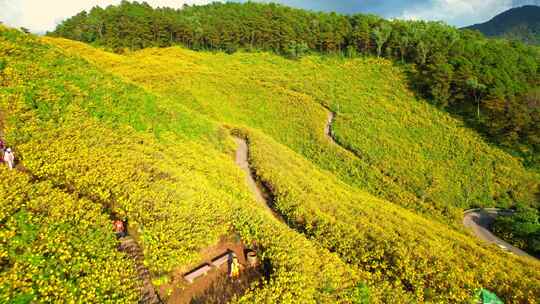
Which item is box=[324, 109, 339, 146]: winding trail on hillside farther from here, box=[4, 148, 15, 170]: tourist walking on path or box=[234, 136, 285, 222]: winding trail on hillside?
box=[4, 148, 15, 170]: tourist walking on path

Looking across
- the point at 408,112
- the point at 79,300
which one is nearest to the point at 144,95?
the point at 79,300

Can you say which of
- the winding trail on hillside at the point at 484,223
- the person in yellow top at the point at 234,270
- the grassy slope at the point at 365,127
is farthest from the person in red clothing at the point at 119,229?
the winding trail on hillside at the point at 484,223

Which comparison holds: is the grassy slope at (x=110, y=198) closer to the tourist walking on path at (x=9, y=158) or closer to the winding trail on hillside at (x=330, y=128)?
the tourist walking on path at (x=9, y=158)

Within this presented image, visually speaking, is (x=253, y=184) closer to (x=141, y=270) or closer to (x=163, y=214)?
(x=163, y=214)

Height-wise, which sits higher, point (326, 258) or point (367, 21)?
point (367, 21)

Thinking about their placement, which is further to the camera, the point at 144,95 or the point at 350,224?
the point at 144,95

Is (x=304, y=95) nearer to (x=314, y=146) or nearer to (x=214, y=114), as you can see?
(x=314, y=146)

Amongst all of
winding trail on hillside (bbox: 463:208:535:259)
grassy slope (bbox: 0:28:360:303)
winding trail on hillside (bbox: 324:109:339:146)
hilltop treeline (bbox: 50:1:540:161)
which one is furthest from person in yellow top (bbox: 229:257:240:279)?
hilltop treeline (bbox: 50:1:540:161)
